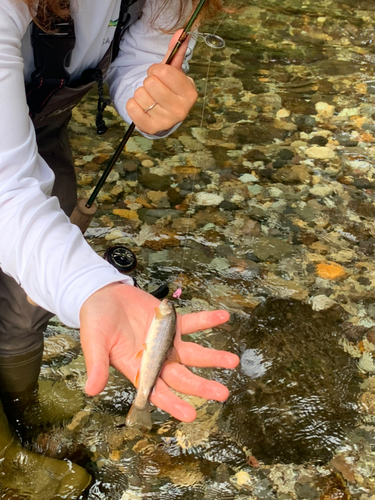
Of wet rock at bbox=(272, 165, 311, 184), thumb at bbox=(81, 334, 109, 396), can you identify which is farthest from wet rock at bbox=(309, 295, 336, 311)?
thumb at bbox=(81, 334, 109, 396)

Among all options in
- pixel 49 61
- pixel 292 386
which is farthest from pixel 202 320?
pixel 292 386

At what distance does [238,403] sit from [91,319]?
4.99 ft

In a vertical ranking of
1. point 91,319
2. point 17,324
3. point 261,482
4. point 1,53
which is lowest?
point 261,482

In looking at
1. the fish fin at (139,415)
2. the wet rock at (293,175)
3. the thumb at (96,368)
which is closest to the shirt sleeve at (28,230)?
the thumb at (96,368)

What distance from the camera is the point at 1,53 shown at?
1490mm

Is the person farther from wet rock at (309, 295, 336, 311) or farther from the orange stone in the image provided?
the orange stone

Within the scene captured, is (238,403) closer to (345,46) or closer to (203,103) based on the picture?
(203,103)

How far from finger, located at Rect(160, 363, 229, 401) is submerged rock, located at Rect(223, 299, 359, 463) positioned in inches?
46.1

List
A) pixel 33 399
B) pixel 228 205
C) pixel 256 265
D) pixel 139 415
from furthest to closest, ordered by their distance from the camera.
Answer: pixel 228 205
pixel 256 265
pixel 33 399
pixel 139 415

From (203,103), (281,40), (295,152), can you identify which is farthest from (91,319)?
(281,40)

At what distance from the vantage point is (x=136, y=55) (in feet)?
8.19

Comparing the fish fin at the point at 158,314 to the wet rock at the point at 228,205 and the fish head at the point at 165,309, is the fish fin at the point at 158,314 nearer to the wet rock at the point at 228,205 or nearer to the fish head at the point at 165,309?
Result: the fish head at the point at 165,309

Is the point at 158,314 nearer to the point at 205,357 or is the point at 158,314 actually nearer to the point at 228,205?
the point at 205,357

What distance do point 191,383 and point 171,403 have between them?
0.08 meters
